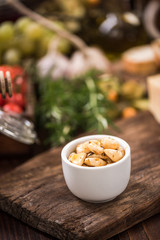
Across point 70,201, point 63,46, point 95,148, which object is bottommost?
point 63,46

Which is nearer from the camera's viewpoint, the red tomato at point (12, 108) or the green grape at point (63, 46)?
the red tomato at point (12, 108)

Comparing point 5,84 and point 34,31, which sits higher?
point 5,84

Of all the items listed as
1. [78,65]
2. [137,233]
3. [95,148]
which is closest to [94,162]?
[95,148]

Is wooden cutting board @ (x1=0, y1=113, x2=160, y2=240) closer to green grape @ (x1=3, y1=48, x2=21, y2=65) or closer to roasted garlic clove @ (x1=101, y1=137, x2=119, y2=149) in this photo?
roasted garlic clove @ (x1=101, y1=137, x2=119, y2=149)

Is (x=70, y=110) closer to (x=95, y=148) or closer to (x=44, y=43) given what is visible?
(x=95, y=148)

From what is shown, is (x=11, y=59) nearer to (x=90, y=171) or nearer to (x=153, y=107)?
(x=153, y=107)

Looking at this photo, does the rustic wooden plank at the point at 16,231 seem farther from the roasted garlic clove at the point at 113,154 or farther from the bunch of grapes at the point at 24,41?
the bunch of grapes at the point at 24,41

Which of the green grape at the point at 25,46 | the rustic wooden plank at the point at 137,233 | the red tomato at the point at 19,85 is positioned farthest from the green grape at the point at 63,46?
the rustic wooden plank at the point at 137,233
